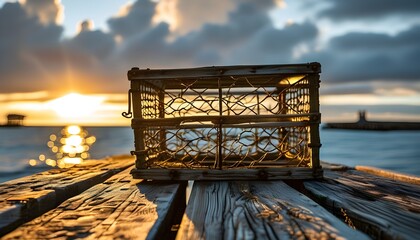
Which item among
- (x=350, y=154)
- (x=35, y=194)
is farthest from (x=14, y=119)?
(x=35, y=194)

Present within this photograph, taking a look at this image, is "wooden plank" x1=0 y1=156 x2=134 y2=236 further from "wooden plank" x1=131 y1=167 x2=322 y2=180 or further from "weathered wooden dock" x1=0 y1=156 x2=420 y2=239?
"wooden plank" x1=131 y1=167 x2=322 y2=180

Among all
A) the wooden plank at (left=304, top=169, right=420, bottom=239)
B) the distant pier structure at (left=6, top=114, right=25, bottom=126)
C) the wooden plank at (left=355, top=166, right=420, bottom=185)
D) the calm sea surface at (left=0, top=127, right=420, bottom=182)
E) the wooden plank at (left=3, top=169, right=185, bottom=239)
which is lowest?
the calm sea surface at (left=0, top=127, right=420, bottom=182)

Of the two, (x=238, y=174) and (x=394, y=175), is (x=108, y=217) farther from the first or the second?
(x=394, y=175)

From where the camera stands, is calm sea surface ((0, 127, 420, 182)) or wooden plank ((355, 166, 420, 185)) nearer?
wooden plank ((355, 166, 420, 185))

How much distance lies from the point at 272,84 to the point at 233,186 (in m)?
2.86

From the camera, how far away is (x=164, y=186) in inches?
138

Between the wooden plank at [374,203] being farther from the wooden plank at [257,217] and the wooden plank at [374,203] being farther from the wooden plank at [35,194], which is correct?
the wooden plank at [35,194]

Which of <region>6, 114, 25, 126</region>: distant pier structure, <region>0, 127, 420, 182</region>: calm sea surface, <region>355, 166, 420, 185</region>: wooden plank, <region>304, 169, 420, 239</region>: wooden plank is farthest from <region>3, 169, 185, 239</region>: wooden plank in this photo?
<region>6, 114, 25, 126</region>: distant pier structure

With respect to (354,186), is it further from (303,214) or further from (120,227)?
(120,227)

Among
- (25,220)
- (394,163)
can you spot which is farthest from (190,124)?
(394,163)

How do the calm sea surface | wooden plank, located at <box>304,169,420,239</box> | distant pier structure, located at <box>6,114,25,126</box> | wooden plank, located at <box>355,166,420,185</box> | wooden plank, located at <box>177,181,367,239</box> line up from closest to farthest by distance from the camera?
wooden plank, located at <box>177,181,367,239</box> → wooden plank, located at <box>304,169,420,239</box> → wooden plank, located at <box>355,166,420,185</box> → the calm sea surface → distant pier structure, located at <box>6,114,25,126</box>

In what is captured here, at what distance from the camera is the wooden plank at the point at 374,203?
205 cm

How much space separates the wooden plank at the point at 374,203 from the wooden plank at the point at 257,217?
240 millimetres

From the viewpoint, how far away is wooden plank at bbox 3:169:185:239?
6.40 feet
